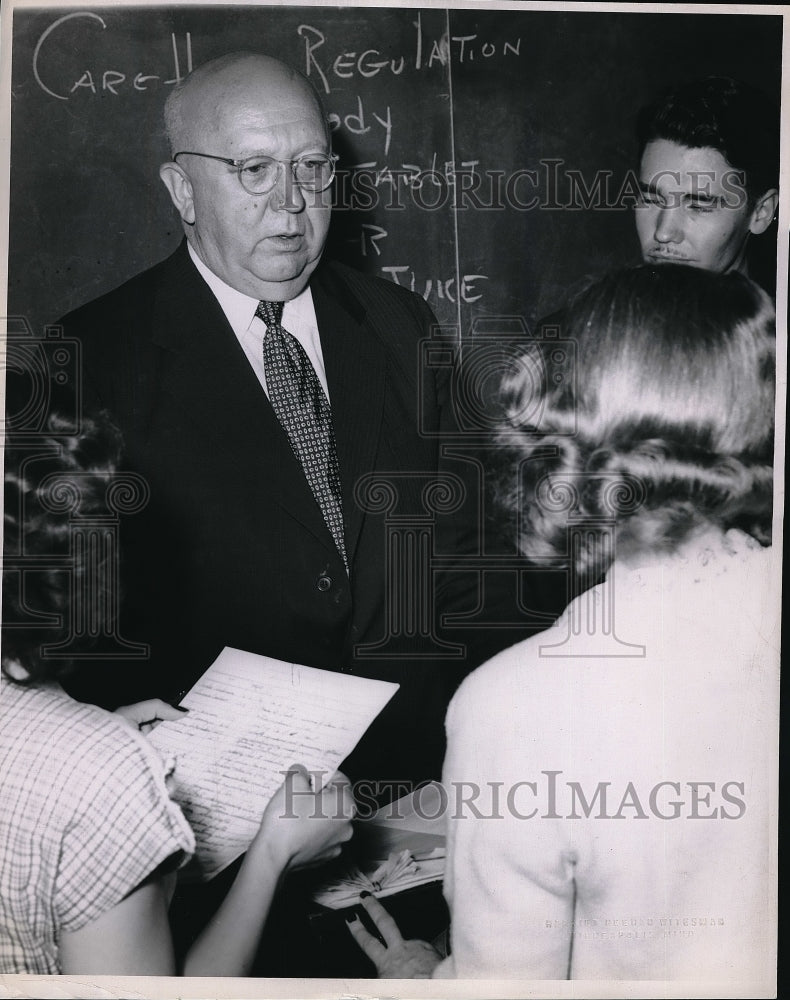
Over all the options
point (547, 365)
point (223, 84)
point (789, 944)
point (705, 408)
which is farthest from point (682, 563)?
point (223, 84)

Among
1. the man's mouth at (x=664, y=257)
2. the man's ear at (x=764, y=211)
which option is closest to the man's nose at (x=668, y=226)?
the man's mouth at (x=664, y=257)

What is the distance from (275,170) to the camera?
73.6 inches

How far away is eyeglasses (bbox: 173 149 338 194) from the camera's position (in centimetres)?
186

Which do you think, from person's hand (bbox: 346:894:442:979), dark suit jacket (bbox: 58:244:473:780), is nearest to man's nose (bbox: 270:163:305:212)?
dark suit jacket (bbox: 58:244:473:780)

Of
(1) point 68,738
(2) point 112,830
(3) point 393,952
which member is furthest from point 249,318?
(3) point 393,952

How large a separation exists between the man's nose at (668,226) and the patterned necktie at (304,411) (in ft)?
2.42

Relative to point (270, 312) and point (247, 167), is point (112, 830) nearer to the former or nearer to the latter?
point (270, 312)

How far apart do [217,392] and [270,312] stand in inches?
7.4

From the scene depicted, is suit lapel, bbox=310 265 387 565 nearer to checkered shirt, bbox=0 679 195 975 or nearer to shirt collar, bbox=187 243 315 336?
shirt collar, bbox=187 243 315 336

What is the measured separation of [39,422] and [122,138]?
575mm

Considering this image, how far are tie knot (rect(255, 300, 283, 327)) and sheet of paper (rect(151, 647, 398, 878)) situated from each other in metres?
0.64

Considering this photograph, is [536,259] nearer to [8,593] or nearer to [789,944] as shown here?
[8,593]

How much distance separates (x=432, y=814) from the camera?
6.33 feet

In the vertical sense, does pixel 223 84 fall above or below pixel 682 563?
above
